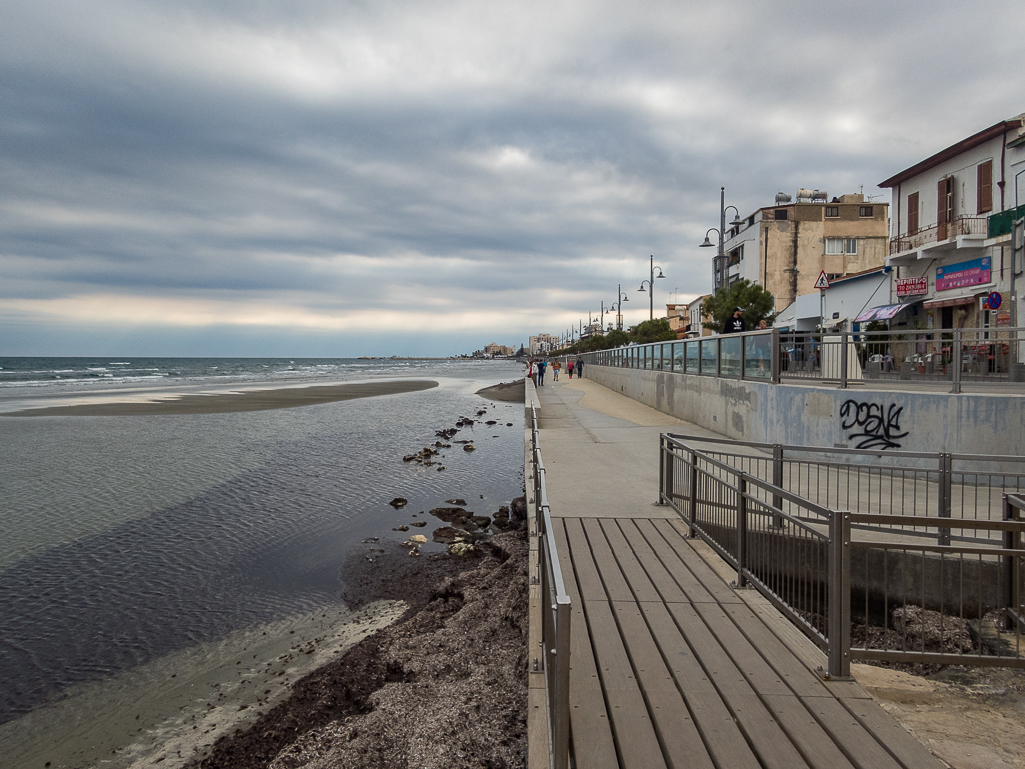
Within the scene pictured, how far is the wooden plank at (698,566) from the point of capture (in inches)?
187

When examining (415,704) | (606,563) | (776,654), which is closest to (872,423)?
(606,563)

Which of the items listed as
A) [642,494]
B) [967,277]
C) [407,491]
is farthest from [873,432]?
[967,277]

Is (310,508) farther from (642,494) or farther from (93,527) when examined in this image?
(642,494)

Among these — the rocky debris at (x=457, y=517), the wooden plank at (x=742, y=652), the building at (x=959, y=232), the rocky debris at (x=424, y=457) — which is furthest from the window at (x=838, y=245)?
the wooden plank at (x=742, y=652)

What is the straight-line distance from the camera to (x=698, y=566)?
17.8 ft

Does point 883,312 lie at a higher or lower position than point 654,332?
lower

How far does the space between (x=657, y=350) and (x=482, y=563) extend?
16.5 m

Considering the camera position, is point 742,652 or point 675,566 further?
point 675,566

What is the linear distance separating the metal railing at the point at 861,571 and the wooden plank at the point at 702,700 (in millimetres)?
801

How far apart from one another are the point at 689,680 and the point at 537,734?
92 centimetres

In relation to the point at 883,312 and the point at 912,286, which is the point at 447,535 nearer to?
the point at 912,286

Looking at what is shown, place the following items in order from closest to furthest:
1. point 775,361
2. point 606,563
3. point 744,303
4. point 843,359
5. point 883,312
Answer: point 606,563 < point 843,359 < point 775,361 < point 883,312 < point 744,303

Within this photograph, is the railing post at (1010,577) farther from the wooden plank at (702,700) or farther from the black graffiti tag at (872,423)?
the black graffiti tag at (872,423)

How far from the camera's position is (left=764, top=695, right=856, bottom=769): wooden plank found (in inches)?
109
